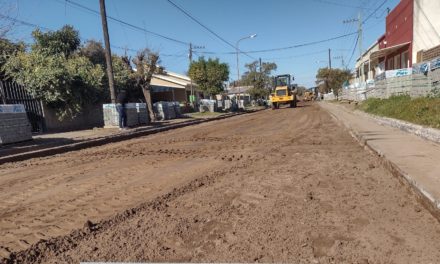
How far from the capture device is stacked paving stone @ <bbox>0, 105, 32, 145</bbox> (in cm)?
1186

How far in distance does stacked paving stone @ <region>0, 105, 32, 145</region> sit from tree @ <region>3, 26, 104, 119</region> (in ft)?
17.0

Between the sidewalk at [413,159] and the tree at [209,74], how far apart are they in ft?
101

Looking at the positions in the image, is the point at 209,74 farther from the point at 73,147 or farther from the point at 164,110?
the point at 73,147

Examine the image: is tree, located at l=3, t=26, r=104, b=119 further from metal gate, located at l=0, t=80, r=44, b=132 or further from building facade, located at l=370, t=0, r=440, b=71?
building facade, located at l=370, t=0, r=440, b=71

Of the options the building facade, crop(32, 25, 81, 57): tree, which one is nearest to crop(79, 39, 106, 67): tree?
crop(32, 25, 81, 57): tree

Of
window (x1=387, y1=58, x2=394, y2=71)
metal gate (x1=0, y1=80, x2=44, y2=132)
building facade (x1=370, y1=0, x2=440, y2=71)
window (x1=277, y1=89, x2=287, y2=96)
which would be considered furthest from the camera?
window (x1=277, y1=89, x2=287, y2=96)

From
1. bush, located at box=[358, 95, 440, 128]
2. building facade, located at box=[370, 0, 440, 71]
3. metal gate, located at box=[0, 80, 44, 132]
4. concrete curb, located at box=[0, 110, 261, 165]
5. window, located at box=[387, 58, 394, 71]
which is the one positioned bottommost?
concrete curb, located at box=[0, 110, 261, 165]

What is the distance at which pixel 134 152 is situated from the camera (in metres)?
9.60

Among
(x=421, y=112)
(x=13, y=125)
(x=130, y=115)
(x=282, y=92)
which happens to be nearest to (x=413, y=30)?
(x=421, y=112)

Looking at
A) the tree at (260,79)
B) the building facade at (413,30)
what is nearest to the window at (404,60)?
the building facade at (413,30)

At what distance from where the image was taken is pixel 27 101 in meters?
17.6

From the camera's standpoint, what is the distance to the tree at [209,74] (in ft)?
131

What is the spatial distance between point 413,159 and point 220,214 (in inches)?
165

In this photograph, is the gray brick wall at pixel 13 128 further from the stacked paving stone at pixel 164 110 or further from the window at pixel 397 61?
the window at pixel 397 61
